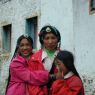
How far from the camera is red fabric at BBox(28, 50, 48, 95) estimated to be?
14.5ft

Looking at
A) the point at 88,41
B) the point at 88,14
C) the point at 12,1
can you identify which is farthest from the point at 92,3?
the point at 12,1

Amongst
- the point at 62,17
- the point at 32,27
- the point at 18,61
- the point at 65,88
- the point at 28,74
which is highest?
the point at 62,17

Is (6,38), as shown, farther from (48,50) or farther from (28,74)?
(28,74)

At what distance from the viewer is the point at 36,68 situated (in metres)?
4.56

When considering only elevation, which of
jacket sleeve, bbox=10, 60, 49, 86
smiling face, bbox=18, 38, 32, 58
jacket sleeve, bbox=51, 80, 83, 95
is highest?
smiling face, bbox=18, 38, 32, 58

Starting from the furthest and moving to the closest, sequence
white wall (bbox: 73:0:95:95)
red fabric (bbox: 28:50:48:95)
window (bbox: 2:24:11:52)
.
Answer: window (bbox: 2:24:11:52), white wall (bbox: 73:0:95:95), red fabric (bbox: 28:50:48:95)

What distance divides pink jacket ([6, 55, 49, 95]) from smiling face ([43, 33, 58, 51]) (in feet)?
1.00

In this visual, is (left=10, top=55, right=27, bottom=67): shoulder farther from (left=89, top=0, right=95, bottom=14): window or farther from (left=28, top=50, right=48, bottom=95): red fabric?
(left=89, top=0, right=95, bottom=14): window

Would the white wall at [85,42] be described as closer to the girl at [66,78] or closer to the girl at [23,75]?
the girl at [23,75]

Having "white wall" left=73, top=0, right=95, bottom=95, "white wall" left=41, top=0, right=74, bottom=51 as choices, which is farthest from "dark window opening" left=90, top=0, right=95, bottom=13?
"white wall" left=41, top=0, right=74, bottom=51

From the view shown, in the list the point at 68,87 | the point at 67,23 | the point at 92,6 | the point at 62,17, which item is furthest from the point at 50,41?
the point at 62,17

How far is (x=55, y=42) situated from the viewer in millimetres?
4652

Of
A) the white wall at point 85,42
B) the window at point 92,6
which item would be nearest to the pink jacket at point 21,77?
the white wall at point 85,42

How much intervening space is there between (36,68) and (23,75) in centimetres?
16
